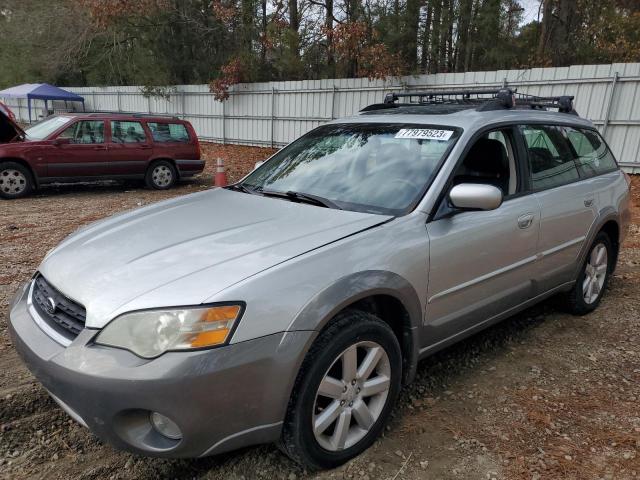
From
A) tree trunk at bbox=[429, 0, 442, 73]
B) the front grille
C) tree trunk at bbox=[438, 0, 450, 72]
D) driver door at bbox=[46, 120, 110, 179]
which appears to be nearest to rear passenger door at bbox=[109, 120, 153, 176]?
driver door at bbox=[46, 120, 110, 179]

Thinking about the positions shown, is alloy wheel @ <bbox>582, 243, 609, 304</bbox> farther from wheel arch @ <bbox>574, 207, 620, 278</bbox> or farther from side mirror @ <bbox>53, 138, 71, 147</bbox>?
side mirror @ <bbox>53, 138, 71, 147</bbox>

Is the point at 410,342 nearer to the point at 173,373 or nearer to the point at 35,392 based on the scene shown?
the point at 173,373

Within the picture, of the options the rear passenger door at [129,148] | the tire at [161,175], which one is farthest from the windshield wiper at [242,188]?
the tire at [161,175]

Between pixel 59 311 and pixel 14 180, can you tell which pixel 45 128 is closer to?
pixel 14 180

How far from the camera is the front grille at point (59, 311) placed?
6.79ft

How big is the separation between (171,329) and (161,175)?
30.4ft

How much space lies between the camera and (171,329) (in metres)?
1.86

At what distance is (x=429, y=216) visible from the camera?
2641 millimetres

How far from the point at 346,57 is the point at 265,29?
396 centimetres

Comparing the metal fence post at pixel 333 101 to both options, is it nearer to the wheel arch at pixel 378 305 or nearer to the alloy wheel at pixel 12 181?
the alloy wheel at pixel 12 181

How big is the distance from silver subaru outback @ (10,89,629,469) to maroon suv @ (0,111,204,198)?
7121 mm

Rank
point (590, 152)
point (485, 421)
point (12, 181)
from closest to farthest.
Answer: point (485, 421), point (590, 152), point (12, 181)

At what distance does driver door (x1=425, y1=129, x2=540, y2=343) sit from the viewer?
2.68 metres

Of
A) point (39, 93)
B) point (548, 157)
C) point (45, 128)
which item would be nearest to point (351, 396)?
point (548, 157)
